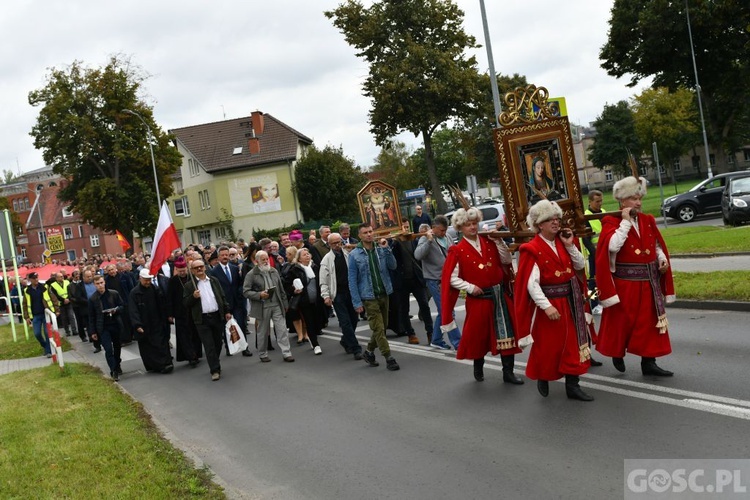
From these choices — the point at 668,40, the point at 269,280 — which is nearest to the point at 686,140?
the point at 668,40

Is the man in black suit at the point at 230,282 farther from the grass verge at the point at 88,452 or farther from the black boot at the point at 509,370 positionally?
the black boot at the point at 509,370

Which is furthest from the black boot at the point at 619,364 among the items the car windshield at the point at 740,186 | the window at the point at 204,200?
the window at the point at 204,200

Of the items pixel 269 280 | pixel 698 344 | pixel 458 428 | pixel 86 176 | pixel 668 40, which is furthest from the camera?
pixel 86 176

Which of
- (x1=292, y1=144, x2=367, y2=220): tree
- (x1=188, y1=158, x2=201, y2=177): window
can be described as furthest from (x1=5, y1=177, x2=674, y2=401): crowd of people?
(x1=188, y1=158, x2=201, y2=177): window

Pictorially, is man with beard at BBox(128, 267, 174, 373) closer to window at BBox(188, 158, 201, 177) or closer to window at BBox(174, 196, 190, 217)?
window at BBox(188, 158, 201, 177)

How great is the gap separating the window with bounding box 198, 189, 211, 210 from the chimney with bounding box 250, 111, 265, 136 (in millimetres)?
6353

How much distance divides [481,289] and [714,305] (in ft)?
16.8

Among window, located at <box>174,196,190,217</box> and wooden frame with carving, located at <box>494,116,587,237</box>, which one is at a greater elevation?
window, located at <box>174,196,190,217</box>

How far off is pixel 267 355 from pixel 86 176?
4235cm

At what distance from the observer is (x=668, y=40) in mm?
36812

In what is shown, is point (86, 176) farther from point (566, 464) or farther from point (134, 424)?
point (566, 464)

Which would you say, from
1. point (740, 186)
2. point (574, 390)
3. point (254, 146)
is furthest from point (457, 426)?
point (254, 146)

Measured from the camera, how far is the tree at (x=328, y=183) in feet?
177

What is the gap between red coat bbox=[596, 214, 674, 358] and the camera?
7.20m
